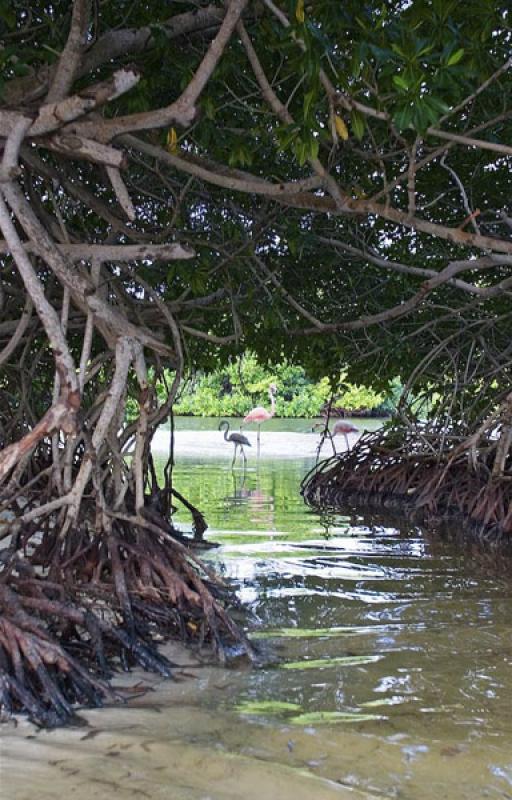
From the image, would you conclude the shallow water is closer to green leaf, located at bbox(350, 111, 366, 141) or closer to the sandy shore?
green leaf, located at bbox(350, 111, 366, 141)

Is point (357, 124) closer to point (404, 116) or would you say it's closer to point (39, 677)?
point (404, 116)

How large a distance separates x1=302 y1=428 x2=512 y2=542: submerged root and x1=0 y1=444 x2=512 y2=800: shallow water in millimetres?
1715

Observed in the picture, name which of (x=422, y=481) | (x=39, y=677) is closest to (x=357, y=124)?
(x=39, y=677)

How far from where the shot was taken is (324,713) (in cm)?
278

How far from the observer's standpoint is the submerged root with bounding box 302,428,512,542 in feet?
22.4

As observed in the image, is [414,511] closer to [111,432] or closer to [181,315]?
[181,315]

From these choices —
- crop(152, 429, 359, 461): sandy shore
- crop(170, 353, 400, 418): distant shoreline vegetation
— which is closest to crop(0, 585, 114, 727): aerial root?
A: crop(152, 429, 359, 461): sandy shore

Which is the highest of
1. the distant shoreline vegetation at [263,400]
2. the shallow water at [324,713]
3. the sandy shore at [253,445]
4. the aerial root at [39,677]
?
the distant shoreline vegetation at [263,400]

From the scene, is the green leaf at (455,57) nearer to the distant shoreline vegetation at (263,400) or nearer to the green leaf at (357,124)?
the green leaf at (357,124)

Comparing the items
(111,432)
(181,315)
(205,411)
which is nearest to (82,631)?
(111,432)

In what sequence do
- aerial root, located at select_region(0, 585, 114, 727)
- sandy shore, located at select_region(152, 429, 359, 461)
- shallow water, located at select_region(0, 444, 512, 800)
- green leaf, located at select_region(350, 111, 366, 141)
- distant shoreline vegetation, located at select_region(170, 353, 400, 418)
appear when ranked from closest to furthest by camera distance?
shallow water, located at select_region(0, 444, 512, 800) → aerial root, located at select_region(0, 585, 114, 727) → green leaf, located at select_region(350, 111, 366, 141) → sandy shore, located at select_region(152, 429, 359, 461) → distant shoreline vegetation, located at select_region(170, 353, 400, 418)

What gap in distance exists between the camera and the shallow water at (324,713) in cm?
222

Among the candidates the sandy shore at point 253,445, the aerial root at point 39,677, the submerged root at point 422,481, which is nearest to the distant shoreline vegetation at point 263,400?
the sandy shore at point 253,445

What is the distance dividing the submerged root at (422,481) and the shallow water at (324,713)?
67.5 inches
